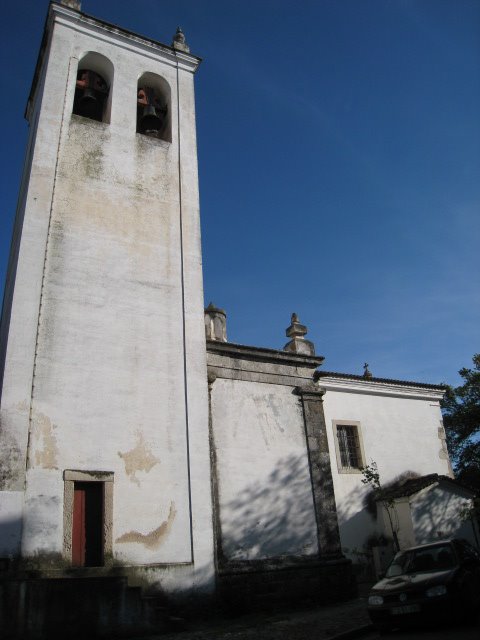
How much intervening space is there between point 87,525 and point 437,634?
5.71 metres

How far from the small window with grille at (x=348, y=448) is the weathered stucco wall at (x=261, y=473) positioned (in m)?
3.91

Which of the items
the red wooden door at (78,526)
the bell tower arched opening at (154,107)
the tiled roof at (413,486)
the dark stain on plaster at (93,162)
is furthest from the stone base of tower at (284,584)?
the bell tower arched opening at (154,107)

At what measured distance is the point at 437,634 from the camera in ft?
23.5

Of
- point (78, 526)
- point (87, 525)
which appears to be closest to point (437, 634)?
point (87, 525)

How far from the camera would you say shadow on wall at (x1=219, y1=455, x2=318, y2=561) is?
34.4 ft

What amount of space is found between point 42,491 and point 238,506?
3909 mm

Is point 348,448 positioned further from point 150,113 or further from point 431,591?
point 150,113

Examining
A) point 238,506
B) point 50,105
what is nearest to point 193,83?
point 50,105

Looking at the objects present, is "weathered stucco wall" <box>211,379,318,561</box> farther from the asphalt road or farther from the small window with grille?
the small window with grille

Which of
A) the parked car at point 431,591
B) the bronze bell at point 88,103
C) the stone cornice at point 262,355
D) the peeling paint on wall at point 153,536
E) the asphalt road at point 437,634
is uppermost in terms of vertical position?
the bronze bell at point 88,103

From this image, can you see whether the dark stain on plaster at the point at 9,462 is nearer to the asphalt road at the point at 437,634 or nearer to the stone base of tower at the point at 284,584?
the stone base of tower at the point at 284,584

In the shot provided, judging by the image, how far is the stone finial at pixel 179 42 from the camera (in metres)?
15.6

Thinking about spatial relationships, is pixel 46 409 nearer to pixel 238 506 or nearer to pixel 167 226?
pixel 238 506

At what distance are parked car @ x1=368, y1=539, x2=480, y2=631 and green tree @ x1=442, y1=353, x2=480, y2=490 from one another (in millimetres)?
15522
